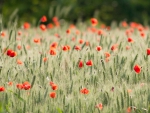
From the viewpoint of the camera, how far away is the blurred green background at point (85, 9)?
901cm

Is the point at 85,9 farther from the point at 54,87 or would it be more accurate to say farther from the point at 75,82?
the point at 54,87

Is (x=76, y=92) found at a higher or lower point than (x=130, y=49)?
lower

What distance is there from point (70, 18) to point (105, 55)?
6.00 meters

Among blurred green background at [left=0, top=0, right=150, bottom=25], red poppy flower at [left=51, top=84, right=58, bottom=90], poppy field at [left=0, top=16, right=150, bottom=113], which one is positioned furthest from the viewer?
blurred green background at [left=0, top=0, right=150, bottom=25]

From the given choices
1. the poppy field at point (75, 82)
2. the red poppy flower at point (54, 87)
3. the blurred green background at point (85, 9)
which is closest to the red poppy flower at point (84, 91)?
the poppy field at point (75, 82)

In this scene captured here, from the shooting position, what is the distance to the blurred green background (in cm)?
901

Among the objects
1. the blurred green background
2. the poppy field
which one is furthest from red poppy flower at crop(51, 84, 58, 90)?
the blurred green background

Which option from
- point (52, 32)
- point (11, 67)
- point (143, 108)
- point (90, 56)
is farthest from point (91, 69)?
point (52, 32)

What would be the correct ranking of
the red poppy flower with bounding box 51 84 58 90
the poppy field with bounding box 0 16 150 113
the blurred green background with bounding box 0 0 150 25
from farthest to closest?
the blurred green background with bounding box 0 0 150 25, the red poppy flower with bounding box 51 84 58 90, the poppy field with bounding box 0 16 150 113

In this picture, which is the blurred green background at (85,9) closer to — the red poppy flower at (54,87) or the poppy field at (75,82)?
the poppy field at (75,82)

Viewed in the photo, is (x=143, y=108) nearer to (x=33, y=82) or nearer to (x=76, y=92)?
(x=76, y=92)

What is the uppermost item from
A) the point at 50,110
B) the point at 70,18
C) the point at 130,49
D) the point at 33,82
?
the point at 70,18

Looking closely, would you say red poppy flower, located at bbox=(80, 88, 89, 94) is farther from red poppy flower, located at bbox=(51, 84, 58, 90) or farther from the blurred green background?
the blurred green background

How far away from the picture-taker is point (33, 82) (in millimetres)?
2824
